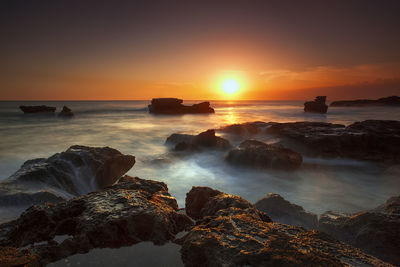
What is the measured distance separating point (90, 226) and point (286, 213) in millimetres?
3079

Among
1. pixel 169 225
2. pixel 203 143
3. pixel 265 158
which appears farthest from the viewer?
pixel 203 143

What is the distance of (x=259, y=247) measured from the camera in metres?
1.69

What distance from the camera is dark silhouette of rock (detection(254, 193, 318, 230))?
137 inches

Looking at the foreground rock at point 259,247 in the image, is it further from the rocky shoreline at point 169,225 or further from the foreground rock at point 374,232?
the foreground rock at point 374,232

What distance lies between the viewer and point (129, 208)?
7.66 ft

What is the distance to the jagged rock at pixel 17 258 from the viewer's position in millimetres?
1626

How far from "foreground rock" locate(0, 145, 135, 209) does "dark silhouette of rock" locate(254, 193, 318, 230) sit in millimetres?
3634

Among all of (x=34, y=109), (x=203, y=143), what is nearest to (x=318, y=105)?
(x=203, y=143)

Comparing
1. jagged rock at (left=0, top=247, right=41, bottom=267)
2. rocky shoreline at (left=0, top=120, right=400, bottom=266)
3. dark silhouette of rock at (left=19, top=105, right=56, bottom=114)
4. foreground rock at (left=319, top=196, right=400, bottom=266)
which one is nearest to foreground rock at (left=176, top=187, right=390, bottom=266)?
rocky shoreline at (left=0, top=120, right=400, bottom=266)

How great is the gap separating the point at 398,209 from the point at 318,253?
98.2 inches

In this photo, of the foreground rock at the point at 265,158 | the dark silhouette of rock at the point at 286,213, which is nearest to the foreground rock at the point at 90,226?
the dark silhouette of rock at the point at 286,213

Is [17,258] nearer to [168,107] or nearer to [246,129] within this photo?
[246,129]

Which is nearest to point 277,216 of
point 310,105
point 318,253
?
point 318,253

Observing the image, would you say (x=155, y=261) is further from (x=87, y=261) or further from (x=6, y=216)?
(x=6, y=216)
